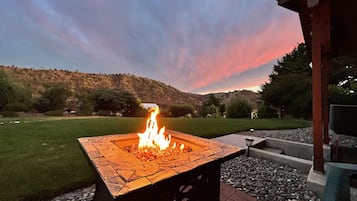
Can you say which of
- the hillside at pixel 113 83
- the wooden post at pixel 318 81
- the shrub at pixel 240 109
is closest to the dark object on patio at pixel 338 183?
the wooden post at pixel 318 81

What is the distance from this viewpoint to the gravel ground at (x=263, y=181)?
233 centimetres

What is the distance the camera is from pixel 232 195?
7.72ft

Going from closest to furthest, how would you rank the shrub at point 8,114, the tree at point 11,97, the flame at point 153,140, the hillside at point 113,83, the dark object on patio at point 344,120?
the flame at point 153,140, the dark object on patio at point 344,120, the shrub at point 8,114, the tree at point 11,97, the hillside at point 113,83

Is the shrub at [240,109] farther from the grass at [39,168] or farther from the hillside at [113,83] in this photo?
Result: the hillside at [113,83]

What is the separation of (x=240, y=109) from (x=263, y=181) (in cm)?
975

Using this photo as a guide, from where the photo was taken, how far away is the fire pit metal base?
1073 millimetres

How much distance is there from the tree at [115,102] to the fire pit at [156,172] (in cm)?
1361

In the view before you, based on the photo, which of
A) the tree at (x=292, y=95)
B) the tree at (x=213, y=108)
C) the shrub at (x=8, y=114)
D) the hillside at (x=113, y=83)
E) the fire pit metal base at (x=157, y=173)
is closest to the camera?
the fire pit metal base at (x=157, y=173)

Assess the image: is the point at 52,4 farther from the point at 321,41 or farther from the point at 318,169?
the point at 318,169

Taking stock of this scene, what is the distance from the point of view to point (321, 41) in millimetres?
2426

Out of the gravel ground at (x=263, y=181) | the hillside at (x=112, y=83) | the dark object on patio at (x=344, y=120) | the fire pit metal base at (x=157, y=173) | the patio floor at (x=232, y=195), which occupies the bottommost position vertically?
the patio floor at (x=232, y=195)

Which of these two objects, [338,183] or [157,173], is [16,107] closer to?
[157,173]

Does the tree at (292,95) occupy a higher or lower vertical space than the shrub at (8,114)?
higher

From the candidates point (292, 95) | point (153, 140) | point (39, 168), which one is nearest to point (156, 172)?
point (153, 140)
